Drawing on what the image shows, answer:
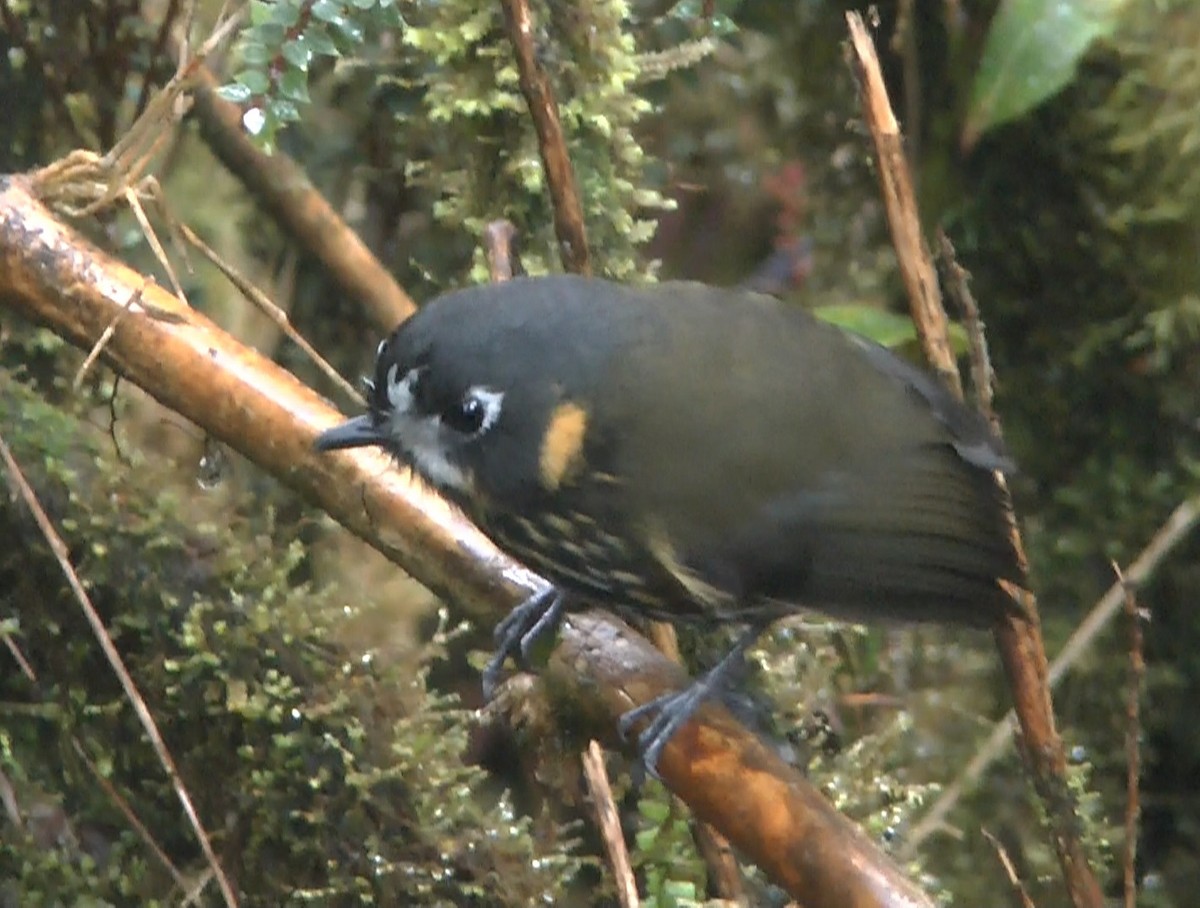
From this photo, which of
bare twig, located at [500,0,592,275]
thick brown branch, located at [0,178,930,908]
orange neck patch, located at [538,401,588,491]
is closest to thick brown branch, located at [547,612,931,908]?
thick brown branch, located at [0,178,930,908]

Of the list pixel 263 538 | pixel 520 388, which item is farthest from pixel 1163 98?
pixel 263 538

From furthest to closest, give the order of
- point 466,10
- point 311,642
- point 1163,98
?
point 1163,98
point 466,10
point 311,642

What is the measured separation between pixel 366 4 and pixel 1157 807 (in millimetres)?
1384

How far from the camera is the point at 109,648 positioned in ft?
4.32

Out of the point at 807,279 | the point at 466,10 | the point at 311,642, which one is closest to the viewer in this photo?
the point at 311,642

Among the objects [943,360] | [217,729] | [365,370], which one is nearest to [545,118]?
[943,360]

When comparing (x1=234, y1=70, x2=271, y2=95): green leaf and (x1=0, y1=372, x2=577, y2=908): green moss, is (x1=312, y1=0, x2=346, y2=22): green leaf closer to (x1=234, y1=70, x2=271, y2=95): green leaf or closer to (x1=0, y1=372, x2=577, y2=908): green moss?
(x1=234, y1=70, x2=271, y2=95): green leaf

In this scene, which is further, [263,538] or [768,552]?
[263,538]

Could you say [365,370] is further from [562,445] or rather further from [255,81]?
[562,445]

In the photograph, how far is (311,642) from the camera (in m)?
1.42

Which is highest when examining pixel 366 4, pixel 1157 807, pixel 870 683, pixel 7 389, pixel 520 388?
pixel 366 4

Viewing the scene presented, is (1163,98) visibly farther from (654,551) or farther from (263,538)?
(263,538)

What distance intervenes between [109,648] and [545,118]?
589 mm

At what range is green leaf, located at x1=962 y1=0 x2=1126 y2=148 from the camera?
5.32ft
